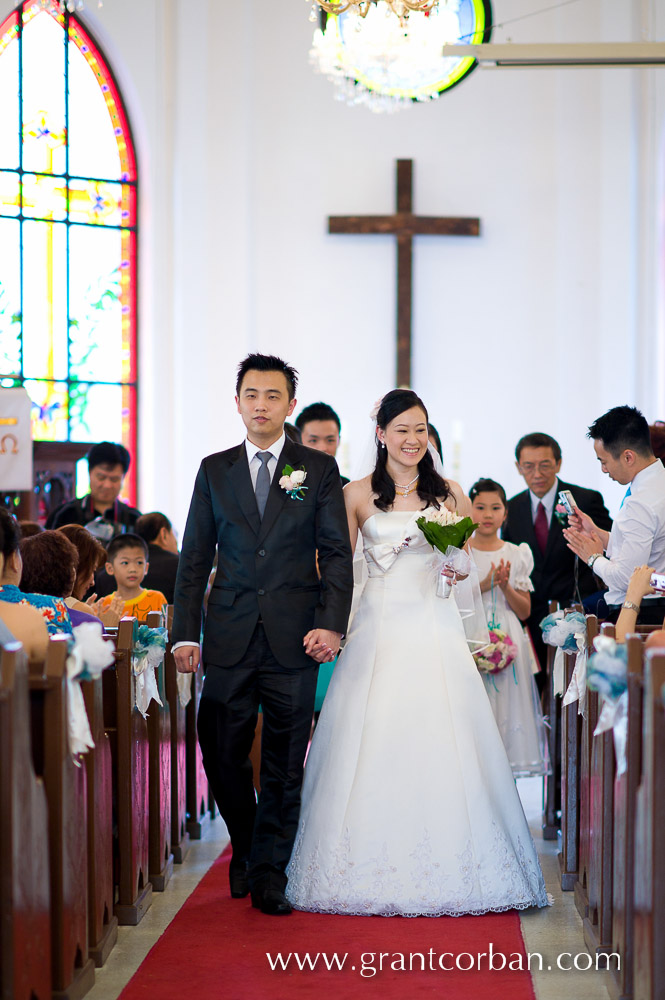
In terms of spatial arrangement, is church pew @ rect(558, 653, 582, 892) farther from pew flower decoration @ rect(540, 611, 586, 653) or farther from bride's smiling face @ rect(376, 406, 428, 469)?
bride's smiling face @ rect(376, 406, 428, 469)

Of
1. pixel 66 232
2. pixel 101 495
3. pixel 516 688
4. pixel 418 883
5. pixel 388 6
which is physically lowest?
pixel 418 883

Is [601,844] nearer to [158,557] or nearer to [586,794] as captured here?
[586,794]

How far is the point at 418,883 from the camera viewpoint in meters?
3.99

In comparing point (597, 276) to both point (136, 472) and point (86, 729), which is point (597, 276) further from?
point (86, 729)

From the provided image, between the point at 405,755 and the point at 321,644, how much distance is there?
1.78 feet

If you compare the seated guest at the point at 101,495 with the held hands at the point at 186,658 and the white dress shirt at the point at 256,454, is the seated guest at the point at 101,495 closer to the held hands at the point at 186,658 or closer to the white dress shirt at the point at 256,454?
the white dress shirt at the point at 256,454

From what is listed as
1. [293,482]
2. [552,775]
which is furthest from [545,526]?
[293,482]

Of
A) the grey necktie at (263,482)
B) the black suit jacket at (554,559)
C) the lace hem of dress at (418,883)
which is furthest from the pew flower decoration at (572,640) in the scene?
the black suit jacket at (554,559)

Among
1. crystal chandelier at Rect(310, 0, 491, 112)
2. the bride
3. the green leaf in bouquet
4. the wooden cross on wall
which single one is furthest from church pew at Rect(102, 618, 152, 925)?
the wooden cross on wall

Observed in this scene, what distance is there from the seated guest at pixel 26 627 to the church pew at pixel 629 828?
5.29 feet

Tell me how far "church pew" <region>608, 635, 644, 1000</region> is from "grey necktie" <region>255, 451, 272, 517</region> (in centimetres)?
163

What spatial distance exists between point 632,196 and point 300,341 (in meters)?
3.00

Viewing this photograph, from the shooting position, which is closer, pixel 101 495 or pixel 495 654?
pixel 495 654

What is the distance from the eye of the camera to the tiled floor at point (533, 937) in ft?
11.2
